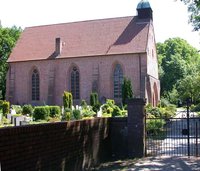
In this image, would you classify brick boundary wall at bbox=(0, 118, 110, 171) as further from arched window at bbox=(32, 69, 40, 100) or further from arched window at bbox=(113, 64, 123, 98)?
arched window at bbox=(32, 69, 40, 100)

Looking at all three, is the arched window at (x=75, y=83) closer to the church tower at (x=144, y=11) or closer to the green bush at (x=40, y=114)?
the church tower at (x=144, y=11)

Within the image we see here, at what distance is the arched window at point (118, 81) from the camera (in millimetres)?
42344

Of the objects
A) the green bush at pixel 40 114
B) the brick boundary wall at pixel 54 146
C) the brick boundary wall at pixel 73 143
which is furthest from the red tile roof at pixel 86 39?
the brick boundary wall at pixel 54 146

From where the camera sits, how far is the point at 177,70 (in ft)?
230

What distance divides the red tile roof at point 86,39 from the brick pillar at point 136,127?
94.7 feet

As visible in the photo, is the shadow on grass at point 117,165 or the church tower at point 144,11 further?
the church tower at point 144,11

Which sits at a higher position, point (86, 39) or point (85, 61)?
point (86, 39)

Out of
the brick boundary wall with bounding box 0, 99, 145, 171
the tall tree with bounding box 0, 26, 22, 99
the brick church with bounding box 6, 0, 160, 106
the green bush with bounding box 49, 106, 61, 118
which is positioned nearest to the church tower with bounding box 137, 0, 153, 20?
the brick church with bounding box 6, 0, 160, 106

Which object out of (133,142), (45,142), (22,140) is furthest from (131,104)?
(22,140)

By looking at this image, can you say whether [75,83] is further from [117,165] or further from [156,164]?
[156,164]

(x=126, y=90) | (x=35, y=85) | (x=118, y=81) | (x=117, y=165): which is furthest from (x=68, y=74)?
(x=117, y=165)

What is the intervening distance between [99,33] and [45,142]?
3915 centimetres

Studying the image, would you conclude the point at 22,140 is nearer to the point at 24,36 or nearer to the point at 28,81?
the point at 28,81

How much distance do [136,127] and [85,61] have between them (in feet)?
105
